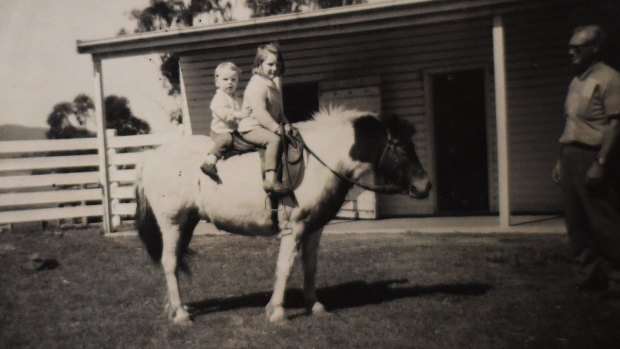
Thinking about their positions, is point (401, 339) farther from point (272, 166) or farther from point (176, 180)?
point (176, 180)

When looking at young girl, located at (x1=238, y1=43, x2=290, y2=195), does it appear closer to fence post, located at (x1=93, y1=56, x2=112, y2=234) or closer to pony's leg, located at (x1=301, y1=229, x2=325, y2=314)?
pony's leg, located at (x1=301, y1=229, x2=325, y2=314)

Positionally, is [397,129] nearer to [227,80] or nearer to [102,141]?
[227,80]

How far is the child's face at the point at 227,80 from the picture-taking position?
4707 mm

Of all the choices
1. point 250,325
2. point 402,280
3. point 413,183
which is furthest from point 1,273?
point 413,183

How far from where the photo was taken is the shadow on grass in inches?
198

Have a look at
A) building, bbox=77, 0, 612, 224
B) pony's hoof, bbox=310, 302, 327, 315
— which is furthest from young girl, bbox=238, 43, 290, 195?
building, bbox=77, 0, 612, 224

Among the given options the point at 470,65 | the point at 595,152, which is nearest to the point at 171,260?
the point at 595,152

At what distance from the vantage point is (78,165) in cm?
1074

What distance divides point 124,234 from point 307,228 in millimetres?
6536

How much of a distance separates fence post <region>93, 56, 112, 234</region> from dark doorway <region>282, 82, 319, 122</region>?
145 inches

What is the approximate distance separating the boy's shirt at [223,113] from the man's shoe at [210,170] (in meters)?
0.35

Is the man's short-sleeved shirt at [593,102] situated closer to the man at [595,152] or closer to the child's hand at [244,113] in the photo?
the man at [595,152]

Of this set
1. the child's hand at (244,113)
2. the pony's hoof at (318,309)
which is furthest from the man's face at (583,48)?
the pony's hoof at (318,309)

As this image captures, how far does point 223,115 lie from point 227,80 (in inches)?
12.3
